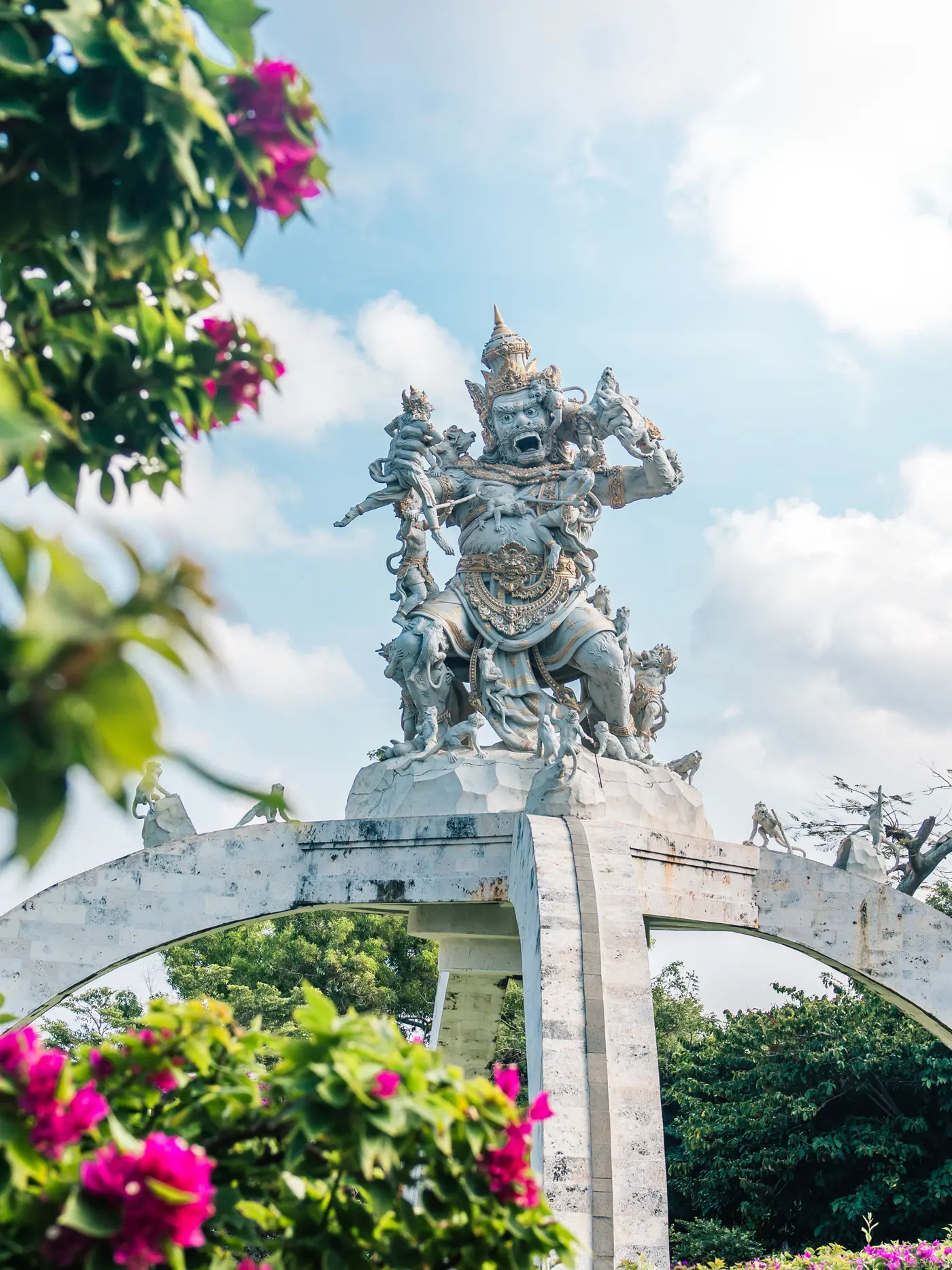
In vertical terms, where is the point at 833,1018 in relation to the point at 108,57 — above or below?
above

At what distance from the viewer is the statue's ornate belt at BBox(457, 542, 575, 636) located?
11008mm

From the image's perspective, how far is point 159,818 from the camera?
1002 centimetres

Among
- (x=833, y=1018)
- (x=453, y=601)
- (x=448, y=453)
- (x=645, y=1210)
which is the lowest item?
(x=645, y=1210)

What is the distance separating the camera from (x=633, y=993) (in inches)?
288

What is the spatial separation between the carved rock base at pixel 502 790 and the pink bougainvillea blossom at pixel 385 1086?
686 centimetres

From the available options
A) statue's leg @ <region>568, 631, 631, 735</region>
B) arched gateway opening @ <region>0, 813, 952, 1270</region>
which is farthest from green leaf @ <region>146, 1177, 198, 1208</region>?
statue's leg @ <region>568, 631, 631, 735</region>

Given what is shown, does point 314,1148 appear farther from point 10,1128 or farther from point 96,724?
point 96,724

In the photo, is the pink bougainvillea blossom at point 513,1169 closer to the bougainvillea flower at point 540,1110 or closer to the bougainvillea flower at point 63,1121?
the bougainvillea flower at point 540,1110

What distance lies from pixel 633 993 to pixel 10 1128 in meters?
5.54

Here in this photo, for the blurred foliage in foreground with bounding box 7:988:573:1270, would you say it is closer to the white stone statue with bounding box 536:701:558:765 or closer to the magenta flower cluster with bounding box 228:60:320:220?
the magenta flower cluster with bounding box 228:60:320:220

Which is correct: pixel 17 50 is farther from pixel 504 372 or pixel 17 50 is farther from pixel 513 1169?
pixel 504 372

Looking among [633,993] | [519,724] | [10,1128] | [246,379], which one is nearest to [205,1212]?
[10,1128]

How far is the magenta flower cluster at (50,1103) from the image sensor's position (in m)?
2.24

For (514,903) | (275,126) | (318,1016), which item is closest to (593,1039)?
(514,903)
